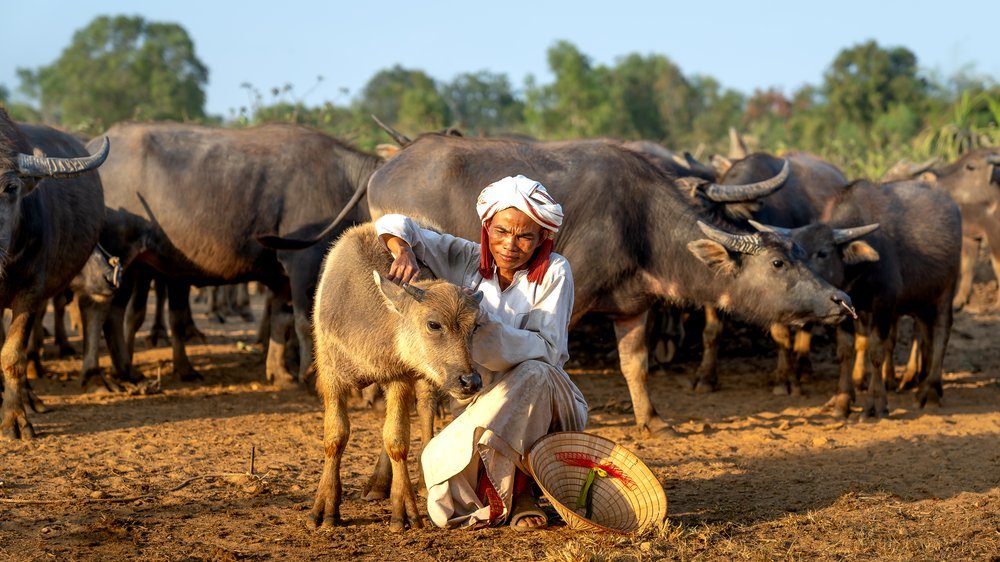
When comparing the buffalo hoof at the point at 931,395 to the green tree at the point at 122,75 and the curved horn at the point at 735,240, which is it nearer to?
the curved horn at the point at 735,240

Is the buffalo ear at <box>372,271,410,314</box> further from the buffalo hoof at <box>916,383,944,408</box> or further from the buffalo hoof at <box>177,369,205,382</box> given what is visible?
the buffalo hoof at <box>916,383,944,408</box>

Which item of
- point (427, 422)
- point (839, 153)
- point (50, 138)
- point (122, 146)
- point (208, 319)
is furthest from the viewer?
point (839, 153)

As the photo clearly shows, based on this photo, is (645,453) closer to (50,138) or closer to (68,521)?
(68,521)

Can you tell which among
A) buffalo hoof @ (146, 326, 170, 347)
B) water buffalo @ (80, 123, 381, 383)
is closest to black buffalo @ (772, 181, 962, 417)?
water buffalo @ (80, 123, 381, 383)

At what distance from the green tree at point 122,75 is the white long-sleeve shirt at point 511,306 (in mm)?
25661

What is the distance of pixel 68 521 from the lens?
15.5 ft

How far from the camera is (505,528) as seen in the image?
469cm

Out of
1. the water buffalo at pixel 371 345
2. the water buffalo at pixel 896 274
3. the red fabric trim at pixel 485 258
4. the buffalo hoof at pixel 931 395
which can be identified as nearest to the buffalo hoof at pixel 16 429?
the water buffalo at pixel 371 345

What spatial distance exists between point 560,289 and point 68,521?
244 cm

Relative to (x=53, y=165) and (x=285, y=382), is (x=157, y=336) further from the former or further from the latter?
(x=53, y=165)

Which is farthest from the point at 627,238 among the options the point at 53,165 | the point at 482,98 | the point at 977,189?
the point at 482,98

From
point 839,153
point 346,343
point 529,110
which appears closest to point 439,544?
point 346,343

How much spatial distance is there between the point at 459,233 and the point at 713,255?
1725 mm

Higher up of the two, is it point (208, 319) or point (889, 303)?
point (889, 303)
